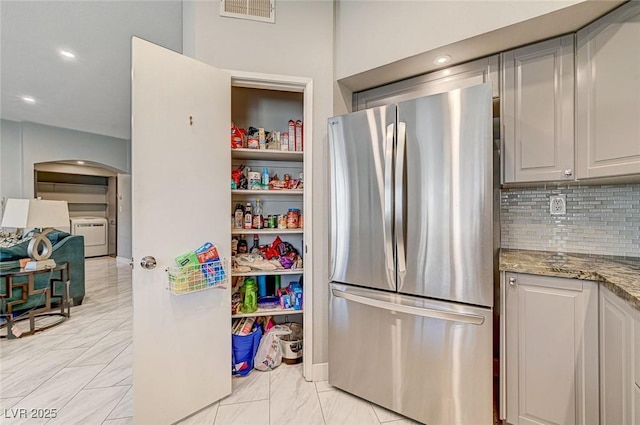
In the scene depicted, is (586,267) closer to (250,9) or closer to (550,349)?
(550,349)

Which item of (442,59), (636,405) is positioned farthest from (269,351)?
(442,59)

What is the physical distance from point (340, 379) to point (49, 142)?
6821 mm

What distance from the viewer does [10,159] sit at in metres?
5.00

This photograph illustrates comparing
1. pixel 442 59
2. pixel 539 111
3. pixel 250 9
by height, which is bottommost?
pixel 539 111

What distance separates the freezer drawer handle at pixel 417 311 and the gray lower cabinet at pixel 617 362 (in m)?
0.47

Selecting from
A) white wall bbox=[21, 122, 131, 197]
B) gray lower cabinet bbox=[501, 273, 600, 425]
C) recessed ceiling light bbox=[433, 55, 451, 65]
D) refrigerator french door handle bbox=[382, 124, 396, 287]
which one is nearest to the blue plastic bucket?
refrigerator french door handle bbox=[382, 124, 396, 287]

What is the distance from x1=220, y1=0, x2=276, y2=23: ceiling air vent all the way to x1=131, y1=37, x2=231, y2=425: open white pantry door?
0.48 meters

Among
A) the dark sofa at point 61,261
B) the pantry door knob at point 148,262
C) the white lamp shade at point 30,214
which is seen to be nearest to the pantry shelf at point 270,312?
the pantry door knob at point 148,262


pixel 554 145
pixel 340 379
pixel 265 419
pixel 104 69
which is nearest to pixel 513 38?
pixel 554 145

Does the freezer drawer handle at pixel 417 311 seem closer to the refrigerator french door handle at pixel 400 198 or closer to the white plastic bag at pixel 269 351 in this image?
the refrigerator french door handle at pixel 400 198

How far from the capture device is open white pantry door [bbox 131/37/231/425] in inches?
57.7

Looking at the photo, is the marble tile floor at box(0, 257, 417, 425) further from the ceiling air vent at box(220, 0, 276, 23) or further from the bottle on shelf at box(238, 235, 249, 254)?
the ceiling air vent at box(220, 0, 276, 23)

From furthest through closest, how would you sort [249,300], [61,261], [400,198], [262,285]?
[61,261] → [262,285] → [249,300] → [400,198]

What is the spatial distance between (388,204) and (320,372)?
132 centimetres
